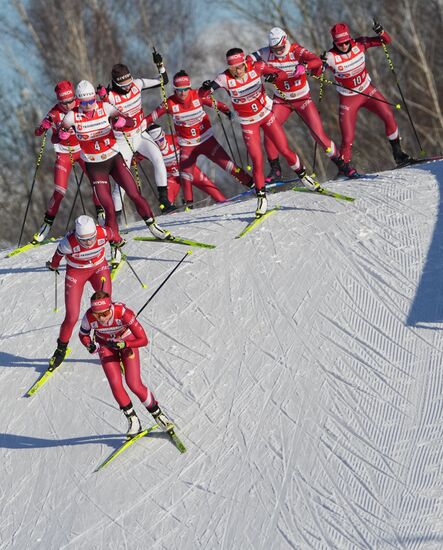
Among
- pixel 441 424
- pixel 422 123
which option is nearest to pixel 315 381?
pixel 441 424

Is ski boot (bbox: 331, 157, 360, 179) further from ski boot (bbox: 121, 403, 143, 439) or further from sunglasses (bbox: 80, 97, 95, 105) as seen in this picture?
ski boot (bbox: 121, 403, 143, 439)

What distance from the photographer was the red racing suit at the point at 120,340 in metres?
8.90

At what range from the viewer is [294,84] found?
40.7ft

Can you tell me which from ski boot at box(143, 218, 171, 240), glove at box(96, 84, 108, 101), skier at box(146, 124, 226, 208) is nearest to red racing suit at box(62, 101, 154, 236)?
ski boot at box(143, 218, 171, 240)

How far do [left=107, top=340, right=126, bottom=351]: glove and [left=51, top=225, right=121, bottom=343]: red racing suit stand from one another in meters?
1.42

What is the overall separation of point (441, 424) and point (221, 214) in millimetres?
5393

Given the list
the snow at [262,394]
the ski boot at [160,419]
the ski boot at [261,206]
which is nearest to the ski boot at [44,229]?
the snow at [262,394]

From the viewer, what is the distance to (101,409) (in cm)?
988

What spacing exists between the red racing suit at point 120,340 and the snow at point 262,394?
53cm

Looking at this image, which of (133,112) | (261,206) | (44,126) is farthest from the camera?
(133,112)

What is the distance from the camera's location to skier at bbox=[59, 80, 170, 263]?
11141 mm

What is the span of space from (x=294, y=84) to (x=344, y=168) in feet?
3.73

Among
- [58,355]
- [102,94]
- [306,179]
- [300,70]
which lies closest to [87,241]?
[58,355]

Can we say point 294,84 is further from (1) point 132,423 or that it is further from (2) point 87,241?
(1) point 132,423
